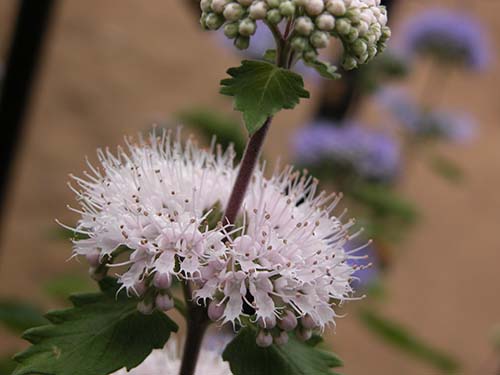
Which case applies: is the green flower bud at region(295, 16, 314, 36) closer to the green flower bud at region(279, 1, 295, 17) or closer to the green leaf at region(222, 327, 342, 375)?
the green flower bud at region(279, 1, 295, 17)

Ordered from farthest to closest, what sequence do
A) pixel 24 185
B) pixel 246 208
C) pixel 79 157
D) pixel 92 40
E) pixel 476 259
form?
pixel 92 40 → pixel 476 259 → pixel 79 157 → pixel 24 185 → pixel 246 208

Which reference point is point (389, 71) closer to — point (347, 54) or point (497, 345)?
point (497, 345)

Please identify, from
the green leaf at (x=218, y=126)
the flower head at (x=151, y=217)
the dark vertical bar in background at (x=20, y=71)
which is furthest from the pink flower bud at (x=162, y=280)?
the dark vertical bar in background at (x=20, y=71)

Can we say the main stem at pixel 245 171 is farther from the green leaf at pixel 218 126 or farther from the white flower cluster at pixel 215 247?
the green leaf at pixel 218 126

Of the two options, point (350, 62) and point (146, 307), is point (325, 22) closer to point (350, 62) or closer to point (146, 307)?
point (350, 62)

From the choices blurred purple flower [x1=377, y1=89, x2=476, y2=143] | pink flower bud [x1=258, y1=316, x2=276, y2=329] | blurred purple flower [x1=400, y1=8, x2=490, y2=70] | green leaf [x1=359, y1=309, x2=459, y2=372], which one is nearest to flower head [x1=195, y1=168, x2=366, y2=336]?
pink flower bud [x1=258, y1=316, x2=276, y2=329]

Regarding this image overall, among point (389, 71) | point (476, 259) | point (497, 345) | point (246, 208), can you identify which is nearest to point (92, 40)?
point (476, 259)

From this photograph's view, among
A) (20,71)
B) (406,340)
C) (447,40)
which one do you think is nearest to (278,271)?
(406,340)
